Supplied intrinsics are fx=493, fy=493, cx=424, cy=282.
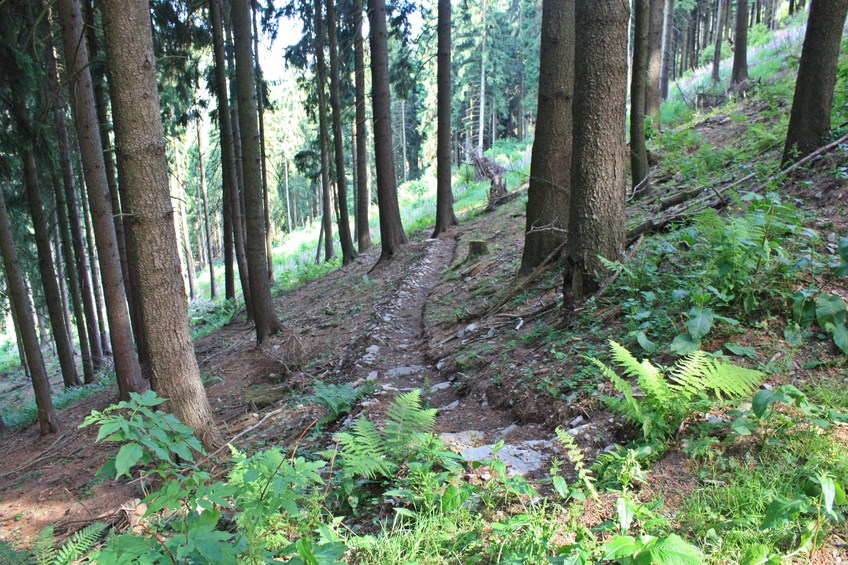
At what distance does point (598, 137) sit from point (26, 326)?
10.0 meters

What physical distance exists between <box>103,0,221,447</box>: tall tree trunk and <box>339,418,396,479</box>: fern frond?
1.95 meters

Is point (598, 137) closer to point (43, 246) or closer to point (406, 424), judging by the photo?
point (406, 424)

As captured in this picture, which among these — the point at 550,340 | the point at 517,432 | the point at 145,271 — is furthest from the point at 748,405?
the point at 145,271

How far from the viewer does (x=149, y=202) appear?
4.59 m

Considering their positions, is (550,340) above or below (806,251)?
below

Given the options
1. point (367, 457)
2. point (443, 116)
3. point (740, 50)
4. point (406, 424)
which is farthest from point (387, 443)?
point (740, 50)

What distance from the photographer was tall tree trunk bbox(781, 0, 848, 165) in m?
5.95

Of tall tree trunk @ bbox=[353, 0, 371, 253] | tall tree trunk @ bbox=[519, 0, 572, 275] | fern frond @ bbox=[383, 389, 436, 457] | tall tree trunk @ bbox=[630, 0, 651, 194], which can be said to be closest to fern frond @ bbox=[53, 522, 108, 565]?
fern frond @ bbox=[383, 389, 436, 457]

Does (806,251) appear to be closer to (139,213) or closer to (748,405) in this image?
(748,405)

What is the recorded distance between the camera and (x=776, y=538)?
2.19 meters

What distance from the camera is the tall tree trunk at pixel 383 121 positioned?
1347cm

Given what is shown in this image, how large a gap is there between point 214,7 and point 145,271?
8.45 metres

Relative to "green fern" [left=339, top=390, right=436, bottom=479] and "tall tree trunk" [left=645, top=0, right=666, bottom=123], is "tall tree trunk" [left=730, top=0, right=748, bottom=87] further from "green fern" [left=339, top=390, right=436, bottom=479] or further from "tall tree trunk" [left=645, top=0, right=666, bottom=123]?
"green fern" [left=339, top=390, right=436, bottom=479]

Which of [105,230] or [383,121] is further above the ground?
[383,121]
